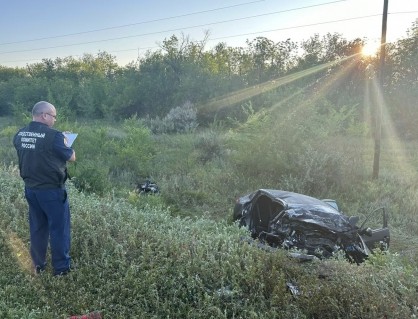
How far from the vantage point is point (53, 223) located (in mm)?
4871

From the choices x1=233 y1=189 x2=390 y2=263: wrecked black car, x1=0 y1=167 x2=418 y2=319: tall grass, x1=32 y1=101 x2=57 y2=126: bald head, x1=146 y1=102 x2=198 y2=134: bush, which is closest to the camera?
x1=0 y1=167 x2=418 y2=319: tall grass

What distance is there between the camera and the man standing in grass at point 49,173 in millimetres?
4789

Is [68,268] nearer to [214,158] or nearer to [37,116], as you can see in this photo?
[37,116]

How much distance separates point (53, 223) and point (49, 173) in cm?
62

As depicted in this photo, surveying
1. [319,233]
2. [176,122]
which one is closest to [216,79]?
[176,122]

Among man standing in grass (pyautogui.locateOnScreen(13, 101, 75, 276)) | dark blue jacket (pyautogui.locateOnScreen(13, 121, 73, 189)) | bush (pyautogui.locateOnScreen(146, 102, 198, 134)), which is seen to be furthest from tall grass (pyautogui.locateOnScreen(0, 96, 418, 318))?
bush (pyautogui.locateOnScreen(146, 102, 198, 134))

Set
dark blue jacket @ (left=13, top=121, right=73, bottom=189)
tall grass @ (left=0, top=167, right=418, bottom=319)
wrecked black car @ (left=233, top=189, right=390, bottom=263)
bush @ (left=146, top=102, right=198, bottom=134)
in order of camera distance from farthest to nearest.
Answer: bush @ (left=146, top=102, right=198, bottom=134)
wrecked black car @ (left=233, top=189, right=390, bottom=263)
dark blue jacket @ (left=13, top=121, right=73, bottom=189)
tall grass @ (left=0, top=167, right=418, bottom=319)

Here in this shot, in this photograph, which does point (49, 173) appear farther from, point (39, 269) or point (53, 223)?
point (39, 269)

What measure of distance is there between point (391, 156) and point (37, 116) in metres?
16.9

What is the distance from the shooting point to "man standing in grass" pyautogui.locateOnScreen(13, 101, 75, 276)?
15.7ft

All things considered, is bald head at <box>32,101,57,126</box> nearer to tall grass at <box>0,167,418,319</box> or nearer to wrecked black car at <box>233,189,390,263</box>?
tall grass at <box>0,167,418,319</box>

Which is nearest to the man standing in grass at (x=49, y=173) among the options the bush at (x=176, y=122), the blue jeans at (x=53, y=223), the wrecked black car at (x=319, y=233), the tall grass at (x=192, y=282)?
the blue jeans at (x=53, y=223)

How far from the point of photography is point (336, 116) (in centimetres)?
1391

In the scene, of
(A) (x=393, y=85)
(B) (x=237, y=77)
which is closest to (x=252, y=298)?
(A) (x=393, y=85)
